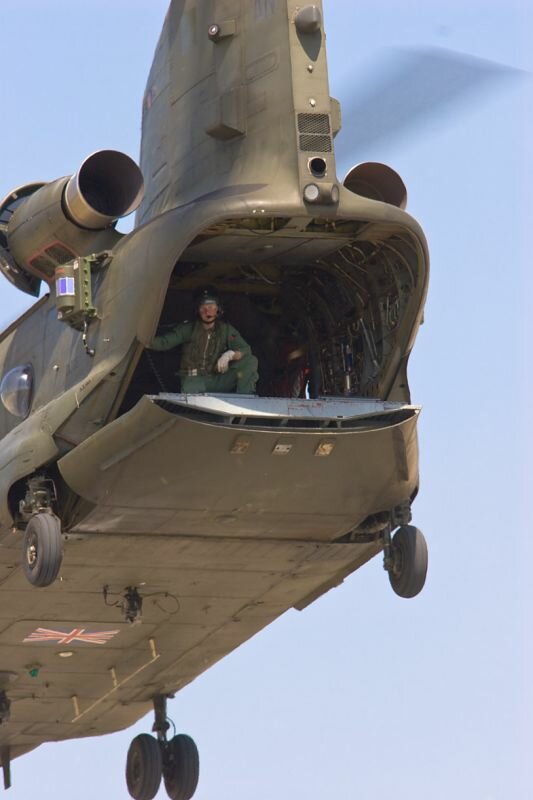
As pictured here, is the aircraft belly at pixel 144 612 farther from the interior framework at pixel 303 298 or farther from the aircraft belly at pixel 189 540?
the interior framework at pixel 303 298

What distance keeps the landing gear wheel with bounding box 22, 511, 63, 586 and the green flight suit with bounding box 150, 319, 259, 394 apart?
6.13ft

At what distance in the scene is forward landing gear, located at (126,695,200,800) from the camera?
28047 millimetres

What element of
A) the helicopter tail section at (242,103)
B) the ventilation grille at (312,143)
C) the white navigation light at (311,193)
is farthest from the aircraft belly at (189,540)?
the ventilation grille at (312,143)

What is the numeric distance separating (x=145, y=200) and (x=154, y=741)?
8.83m

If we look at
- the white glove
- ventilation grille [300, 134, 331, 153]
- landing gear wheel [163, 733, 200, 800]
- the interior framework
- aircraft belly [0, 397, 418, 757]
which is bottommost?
landing gear wheel [163, 733, 200, 800]

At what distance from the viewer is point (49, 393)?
2247 centimetres

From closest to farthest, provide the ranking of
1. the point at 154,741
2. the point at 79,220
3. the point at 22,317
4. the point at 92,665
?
1. the point at 79,220
2. the point at 22,317
3. the point at 92,665
4. the point at 154,741

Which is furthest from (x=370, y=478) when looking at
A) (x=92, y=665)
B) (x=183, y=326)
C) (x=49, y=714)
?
(x=49, y=714)

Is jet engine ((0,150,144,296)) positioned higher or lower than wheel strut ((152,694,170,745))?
higher

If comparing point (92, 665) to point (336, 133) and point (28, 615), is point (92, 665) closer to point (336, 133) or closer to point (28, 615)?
point (28, 615)

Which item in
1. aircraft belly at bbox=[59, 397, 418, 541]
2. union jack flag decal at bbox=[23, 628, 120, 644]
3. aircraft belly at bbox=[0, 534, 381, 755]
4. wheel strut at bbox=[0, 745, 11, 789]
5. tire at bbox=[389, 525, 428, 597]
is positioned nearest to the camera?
aircraft belly at bbox=[59, 397, 418, 541]

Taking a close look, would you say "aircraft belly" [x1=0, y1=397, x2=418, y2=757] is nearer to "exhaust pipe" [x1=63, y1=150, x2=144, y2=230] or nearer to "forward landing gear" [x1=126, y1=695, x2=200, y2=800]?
"forward landing gear" [x1=126, y1=695, x2=200, y2=800]

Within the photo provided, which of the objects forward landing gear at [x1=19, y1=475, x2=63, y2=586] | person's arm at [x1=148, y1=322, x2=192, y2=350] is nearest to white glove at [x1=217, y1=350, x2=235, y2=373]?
person's arm at [x1=148, y1=322, x2=192, y2=350]

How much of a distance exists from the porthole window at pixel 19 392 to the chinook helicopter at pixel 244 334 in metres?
0.03
